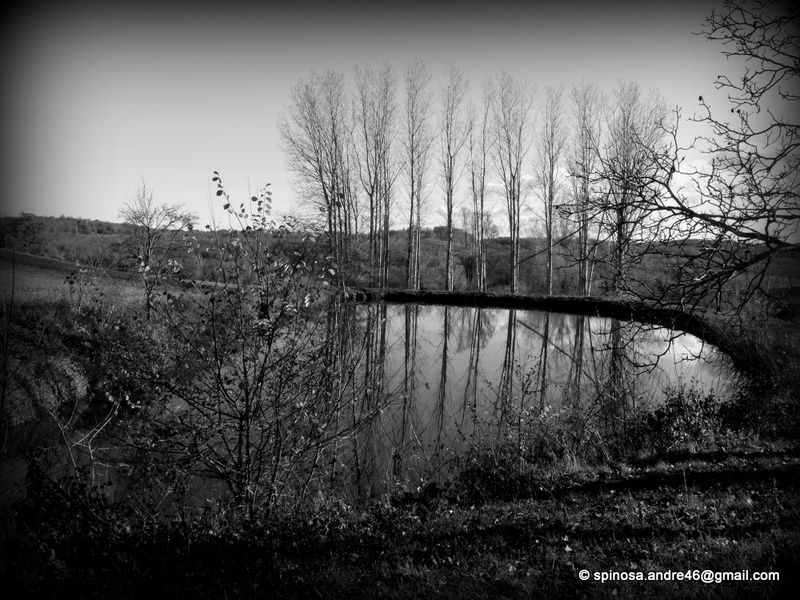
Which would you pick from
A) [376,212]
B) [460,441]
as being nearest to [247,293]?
[460,441]

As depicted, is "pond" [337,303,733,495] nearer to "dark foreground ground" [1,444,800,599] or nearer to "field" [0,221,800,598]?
"field" [0,221,800,598]

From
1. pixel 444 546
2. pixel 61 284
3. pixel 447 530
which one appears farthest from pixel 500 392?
pixel 61 284

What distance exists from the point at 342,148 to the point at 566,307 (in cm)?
1913

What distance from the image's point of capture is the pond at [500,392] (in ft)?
20.4

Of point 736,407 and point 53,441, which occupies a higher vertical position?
point 736,407

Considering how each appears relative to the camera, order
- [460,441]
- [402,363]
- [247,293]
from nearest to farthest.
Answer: [247,293] < [460,441] < [402,363]

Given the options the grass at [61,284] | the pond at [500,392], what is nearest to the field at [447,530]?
the pond at [500,392]

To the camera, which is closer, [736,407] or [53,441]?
[53,441]

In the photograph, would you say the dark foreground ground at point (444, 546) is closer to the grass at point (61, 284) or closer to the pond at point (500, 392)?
the pond at point (500, 392)

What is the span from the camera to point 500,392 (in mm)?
9109

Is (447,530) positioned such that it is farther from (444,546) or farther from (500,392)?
(500,392)

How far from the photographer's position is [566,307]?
76.7 ft

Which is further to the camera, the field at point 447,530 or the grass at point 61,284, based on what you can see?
the grass at point 61,284

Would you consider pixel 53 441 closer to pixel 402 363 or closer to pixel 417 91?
pixel 402 363
